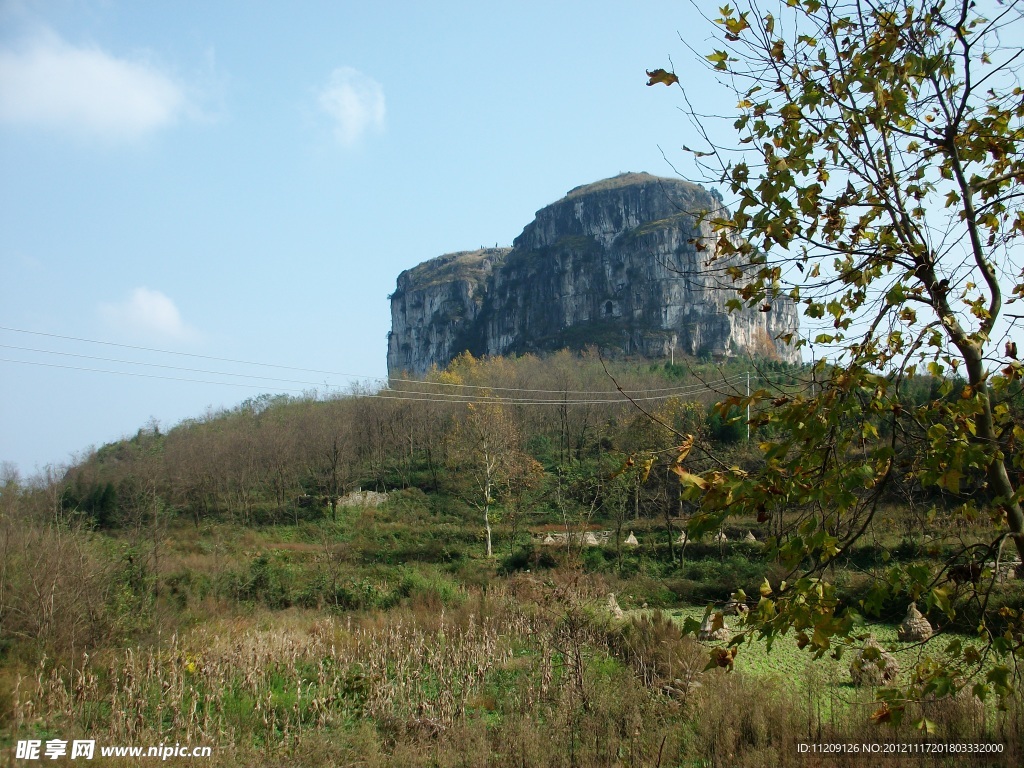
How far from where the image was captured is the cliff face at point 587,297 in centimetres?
9431

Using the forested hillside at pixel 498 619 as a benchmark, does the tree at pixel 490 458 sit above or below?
above

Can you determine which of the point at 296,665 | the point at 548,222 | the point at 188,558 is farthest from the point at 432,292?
the point at 296,665

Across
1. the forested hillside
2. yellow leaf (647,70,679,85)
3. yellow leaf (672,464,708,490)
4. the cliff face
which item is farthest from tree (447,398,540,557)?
the cliff face

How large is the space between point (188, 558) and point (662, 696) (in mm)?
19525

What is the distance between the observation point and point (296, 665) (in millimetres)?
9492

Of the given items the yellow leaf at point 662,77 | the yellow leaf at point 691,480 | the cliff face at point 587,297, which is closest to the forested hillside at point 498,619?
the yellow leaf at point 691,480

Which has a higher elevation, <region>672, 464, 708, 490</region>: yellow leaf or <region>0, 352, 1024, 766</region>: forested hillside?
<region>672, 464, 708, 490</region>: yellow leaf

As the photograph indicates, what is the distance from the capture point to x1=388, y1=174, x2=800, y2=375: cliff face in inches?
3713

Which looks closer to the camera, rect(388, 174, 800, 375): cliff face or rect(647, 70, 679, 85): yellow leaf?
rect(647, 70, 679, 85): yellow leaf

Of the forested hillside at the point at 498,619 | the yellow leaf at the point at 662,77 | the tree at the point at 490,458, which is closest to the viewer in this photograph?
the yellow leaf at the point at 662,77

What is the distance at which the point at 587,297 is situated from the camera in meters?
104

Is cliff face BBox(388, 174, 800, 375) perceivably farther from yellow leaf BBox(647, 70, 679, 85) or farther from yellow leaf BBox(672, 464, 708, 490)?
yellow leaf BBox(672, 464, 708, 490)

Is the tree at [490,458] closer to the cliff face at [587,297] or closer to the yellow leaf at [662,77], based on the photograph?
the yellow leaf at [662,77]

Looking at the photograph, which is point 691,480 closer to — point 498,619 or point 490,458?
point 498,619
